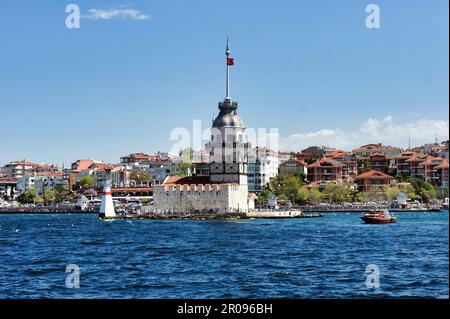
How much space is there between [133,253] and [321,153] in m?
102

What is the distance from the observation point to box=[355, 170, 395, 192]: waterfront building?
93312mm

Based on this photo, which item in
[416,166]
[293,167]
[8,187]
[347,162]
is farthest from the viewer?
[8,187]

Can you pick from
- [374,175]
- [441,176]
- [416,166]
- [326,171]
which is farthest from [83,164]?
[441,176]

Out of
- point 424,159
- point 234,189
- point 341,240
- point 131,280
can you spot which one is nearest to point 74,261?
point 131,280

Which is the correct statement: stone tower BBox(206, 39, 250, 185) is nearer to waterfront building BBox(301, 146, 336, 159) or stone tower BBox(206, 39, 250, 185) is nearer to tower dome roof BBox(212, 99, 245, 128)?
tower dome roof BBox(212, 99, 245, 128)

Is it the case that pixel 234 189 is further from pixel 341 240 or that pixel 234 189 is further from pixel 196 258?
pixel 196 258

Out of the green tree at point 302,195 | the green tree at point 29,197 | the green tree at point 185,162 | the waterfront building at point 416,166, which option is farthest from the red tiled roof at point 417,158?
the green tree at point 29,197

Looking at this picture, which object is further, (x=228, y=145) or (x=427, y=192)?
(x=427, y=192)

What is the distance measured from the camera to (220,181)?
2714 inches

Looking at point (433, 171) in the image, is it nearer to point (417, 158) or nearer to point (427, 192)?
point (417, 158)

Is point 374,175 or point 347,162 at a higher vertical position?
point 347,162

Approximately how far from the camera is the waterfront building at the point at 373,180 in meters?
93.3

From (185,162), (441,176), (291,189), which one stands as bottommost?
(291,189)

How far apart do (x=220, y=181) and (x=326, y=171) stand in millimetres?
34141
